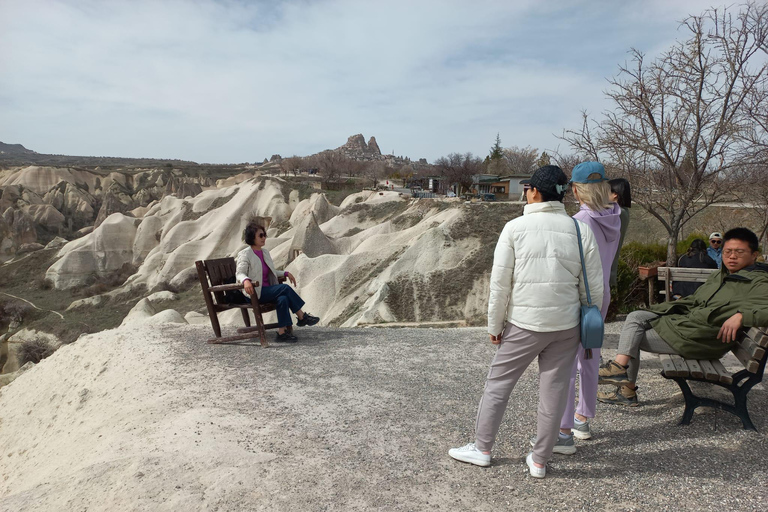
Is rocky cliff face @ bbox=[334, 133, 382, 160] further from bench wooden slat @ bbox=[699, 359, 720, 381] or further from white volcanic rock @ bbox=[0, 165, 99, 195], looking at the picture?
bench wooden slat @ bbox=[699, 359, 720, 381]

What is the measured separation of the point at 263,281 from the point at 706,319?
16.7 feet

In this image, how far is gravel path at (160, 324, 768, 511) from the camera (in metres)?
2.97

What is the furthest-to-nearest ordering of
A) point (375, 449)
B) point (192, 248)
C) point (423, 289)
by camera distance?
point (192, 248) → point (423, 289) → point (375, 449)

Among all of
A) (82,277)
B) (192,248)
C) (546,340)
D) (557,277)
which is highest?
(557,277)

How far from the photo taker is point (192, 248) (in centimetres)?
3538

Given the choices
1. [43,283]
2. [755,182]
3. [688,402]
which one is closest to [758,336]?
[688,402]

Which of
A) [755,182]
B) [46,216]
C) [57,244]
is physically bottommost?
[57,244]

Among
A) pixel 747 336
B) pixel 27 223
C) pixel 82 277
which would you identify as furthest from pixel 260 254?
pixel 27 223

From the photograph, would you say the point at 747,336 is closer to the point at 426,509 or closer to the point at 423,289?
the point at 426,509

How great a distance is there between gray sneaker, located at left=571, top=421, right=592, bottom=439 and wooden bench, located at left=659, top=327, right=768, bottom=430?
78 cm

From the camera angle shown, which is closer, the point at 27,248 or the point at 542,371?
the point at 542,371

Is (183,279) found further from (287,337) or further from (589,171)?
(589,171)

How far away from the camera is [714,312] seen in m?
3.84

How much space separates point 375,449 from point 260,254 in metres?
3.69
